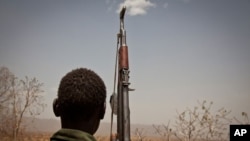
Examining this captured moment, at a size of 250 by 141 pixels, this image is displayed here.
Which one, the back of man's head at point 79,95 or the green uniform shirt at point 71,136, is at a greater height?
the back of man's head at point 79,95

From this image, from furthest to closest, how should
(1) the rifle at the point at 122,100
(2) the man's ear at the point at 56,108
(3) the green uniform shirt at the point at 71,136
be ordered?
1. (1) the rifle at the point at 122,100
2. (2) the man's ear at the point at 56,108
3. (3) the green uniform shirt at the point at 71,136

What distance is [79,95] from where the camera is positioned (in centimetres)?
167

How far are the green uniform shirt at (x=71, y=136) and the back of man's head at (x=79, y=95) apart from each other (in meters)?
0.09

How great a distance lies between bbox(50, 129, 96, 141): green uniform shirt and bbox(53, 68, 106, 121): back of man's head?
87 mm

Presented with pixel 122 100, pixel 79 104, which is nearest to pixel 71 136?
pixel 79 104

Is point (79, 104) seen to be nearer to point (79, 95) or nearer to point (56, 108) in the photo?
point (79, 95)

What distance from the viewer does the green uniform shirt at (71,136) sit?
5.28 feet

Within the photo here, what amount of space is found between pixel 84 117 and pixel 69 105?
4.0 inches

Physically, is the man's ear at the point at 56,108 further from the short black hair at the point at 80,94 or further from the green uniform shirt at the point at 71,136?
the green uniform shirt at the point at 71,136

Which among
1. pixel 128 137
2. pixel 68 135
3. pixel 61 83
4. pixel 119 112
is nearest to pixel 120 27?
pixel 119 112

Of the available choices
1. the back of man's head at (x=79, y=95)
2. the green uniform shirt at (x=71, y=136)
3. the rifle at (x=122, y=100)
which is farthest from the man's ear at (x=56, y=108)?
the rifle at (x=122, y=100)

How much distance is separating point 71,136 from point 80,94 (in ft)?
0.72

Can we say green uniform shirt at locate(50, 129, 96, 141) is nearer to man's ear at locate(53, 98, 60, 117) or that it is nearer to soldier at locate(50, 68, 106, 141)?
soldier at locate(50, 68, 106, 141)

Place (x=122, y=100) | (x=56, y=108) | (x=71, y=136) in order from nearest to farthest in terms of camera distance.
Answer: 1. (x=71, y=136)
2. (x=56, y=108)
3. (x=122, y=100)
